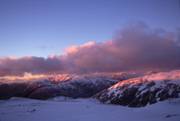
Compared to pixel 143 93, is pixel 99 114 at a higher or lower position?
higher

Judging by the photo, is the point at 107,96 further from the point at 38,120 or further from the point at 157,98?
the point at 38,120

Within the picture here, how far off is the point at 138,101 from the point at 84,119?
3610 inches

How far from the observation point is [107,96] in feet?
456

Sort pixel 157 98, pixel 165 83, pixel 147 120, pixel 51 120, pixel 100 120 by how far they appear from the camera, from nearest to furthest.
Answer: pixel 147 120, pixel 100 120, pixel 51 120, pixel 157 98, pixel 165 83

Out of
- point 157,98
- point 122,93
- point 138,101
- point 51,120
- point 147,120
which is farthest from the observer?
point 122,93

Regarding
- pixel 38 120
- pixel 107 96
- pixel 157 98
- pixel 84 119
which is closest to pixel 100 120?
pixel 84 119

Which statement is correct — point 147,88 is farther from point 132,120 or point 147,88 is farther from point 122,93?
point 132,120

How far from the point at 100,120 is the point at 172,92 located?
9043 cm

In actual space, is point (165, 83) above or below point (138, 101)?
above

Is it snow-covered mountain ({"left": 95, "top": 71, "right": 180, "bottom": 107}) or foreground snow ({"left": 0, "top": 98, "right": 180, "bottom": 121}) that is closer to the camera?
foreground snow ({"left": 0, "top": 98, "right": 180, "bottom": 121})

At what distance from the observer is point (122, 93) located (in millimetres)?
134375

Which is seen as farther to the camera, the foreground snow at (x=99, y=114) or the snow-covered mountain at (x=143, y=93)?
the snow-covered mountain at (x=143, y=93)

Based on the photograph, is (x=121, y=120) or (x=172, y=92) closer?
(x=121, y=120)

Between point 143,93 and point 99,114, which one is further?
point 143,93
